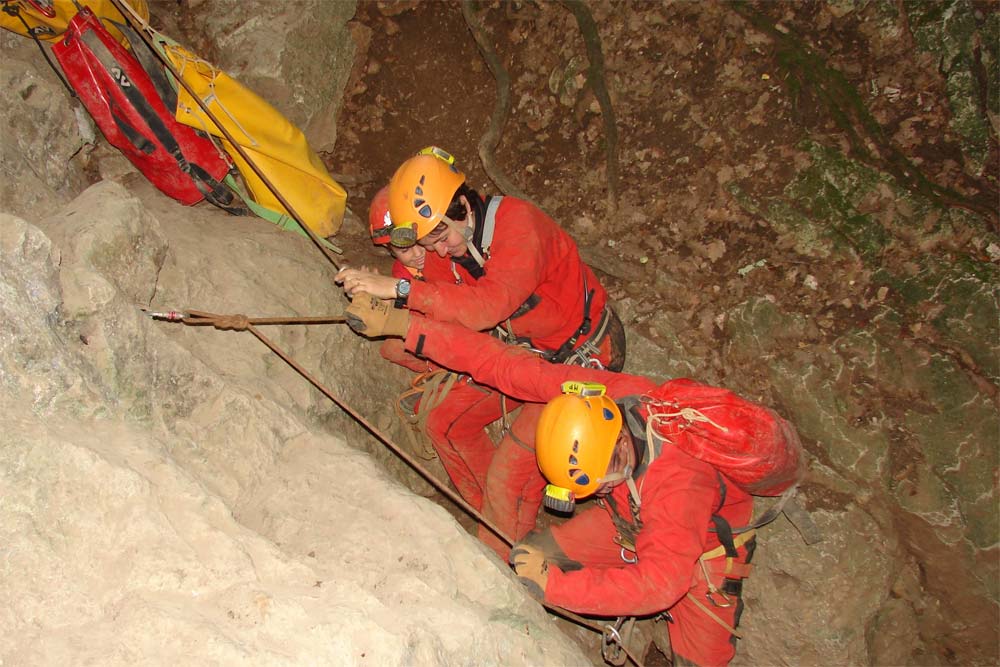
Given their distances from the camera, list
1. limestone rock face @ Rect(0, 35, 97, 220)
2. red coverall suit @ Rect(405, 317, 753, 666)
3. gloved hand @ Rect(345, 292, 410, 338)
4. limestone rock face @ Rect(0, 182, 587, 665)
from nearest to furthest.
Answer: limestone rock face @ Rect(0, 182, 587, 665), red coverall suit @ Rect(405, 317, 753, 666), limestone rock face @ Rect(0, 35, 97, 220), gloved hand @ Rect(345, 292, 410, 338)

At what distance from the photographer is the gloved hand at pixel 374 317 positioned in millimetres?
3502

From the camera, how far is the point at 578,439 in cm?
305

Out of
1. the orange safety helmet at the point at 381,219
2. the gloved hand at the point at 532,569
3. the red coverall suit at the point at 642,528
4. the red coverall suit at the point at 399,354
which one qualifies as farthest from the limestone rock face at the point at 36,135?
the gloved hand at the point at 532,569

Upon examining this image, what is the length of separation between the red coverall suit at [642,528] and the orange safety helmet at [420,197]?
547 mm

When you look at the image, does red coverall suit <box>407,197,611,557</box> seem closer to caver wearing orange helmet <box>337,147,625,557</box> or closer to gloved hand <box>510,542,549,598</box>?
caver wearing orange helmet <box>337,147,625,557</box>

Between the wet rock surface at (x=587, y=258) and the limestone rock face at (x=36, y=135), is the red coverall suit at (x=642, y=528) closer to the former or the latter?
the wet rock surface at (x=587, y=258)

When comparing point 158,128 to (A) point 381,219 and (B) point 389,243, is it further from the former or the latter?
(B) point 389,243

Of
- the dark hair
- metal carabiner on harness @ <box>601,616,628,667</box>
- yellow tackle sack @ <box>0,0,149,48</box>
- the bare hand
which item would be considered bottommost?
metal carabiner on harness @ <box>601,616,628,667</box>

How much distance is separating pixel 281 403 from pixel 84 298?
3.37 feet

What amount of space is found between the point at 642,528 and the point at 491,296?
1.48 metres

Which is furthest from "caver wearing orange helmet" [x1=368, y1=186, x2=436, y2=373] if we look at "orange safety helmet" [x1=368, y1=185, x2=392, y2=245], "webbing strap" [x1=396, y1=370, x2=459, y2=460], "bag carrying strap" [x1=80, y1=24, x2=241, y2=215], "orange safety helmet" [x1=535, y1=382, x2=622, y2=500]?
"orange safety helmet" [x1=535, y1=382, x2=622, y2=500]

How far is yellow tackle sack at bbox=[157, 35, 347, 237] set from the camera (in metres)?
4.05

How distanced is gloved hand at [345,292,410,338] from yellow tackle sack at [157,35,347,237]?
1.36m

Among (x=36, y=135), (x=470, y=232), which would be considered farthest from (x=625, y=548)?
(x=36, y=135)
